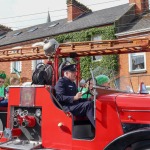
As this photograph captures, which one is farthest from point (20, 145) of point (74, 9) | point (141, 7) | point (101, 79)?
point (74, 9)

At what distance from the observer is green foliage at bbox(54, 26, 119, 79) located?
60.4 ft

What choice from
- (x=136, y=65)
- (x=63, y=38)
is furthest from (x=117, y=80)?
(x=63, y=38)

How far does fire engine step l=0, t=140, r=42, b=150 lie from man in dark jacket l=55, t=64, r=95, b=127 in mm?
745

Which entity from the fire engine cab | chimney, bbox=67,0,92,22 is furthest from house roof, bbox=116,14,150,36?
the fire engine cab

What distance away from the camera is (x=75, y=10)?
23.7 m

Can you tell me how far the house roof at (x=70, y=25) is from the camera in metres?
→ 20.6

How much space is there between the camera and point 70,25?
22594mm

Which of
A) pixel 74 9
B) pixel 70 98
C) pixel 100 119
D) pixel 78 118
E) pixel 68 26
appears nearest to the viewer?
pixel 100 119

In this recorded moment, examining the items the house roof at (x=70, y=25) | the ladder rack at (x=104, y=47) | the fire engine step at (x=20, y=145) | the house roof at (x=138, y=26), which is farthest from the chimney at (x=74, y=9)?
the fire engine step at (x=20, y=145)

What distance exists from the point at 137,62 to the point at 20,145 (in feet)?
47.7

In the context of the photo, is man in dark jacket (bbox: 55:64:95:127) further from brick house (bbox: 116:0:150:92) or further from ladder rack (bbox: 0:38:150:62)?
brick house (bbox: 116:0:150:92)

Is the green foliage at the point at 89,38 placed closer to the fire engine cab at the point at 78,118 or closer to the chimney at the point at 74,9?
the chimney at the point at 74,9

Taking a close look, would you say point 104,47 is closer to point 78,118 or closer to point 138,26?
point 78,118

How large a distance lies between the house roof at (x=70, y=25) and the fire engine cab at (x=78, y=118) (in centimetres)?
1465
